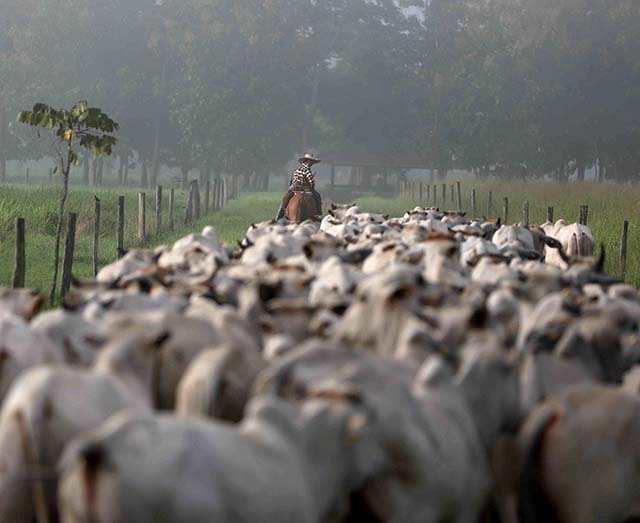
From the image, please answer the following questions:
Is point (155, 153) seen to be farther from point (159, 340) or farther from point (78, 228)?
point (159, 340)

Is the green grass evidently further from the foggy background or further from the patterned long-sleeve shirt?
the foggy background

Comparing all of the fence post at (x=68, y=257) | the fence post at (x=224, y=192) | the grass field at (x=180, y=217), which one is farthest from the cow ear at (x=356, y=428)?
the fence post at (x=224, y=192)

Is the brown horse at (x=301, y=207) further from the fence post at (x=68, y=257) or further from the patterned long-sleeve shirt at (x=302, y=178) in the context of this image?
the fence post at (x=68, y=257)

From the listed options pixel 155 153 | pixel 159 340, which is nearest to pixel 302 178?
pixel 159 340

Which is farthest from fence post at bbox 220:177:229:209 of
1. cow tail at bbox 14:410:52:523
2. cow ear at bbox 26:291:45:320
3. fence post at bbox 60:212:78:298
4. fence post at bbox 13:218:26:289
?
cow tail at bbox 14:410:52:523

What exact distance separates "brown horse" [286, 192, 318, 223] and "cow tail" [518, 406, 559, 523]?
16234mm

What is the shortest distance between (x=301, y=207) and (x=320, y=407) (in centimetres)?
1722

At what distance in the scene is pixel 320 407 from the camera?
445 cm

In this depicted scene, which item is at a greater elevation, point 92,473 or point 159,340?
point 159,340

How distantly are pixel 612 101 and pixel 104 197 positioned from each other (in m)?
38.6

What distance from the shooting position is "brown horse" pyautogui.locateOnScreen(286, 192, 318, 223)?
21.5m

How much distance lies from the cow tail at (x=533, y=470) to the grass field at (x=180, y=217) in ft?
34.8

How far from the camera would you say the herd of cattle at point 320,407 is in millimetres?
3902

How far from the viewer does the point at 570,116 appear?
64.6 metres
